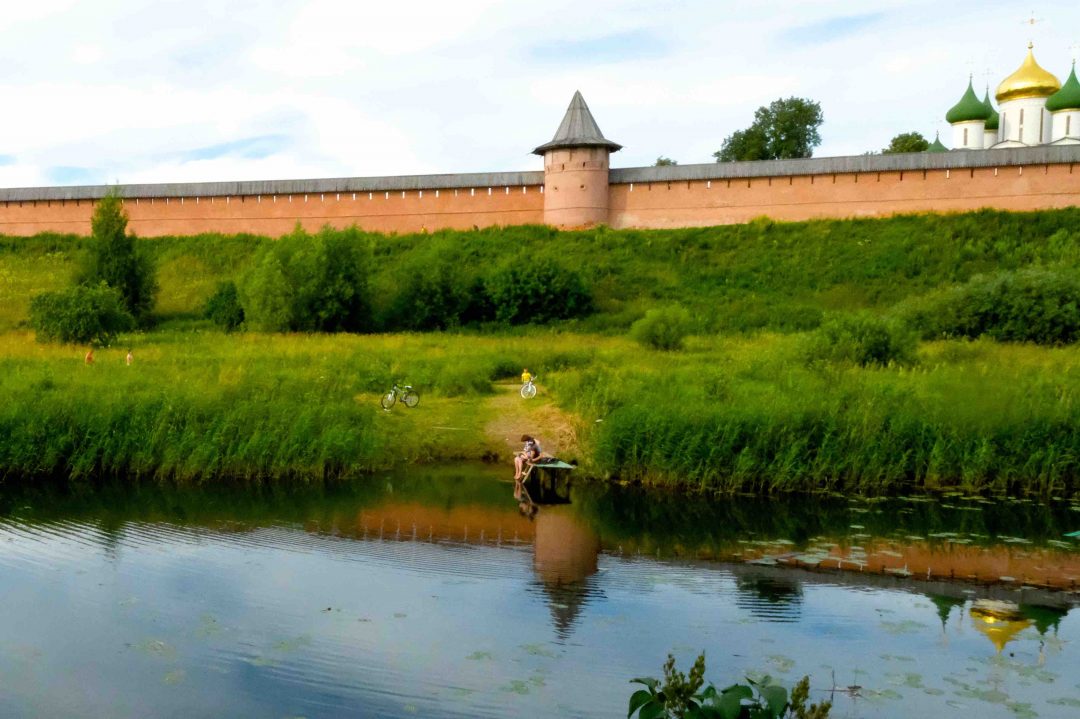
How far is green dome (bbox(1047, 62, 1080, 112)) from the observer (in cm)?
2842

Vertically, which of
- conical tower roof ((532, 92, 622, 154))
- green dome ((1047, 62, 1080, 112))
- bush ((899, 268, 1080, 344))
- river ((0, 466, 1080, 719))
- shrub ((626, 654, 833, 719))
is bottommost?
river ((0, 466, 1080, 719))

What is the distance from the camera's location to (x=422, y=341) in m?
17.5

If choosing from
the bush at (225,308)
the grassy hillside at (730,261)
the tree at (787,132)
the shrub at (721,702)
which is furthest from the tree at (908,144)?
the shrub at (721,702)

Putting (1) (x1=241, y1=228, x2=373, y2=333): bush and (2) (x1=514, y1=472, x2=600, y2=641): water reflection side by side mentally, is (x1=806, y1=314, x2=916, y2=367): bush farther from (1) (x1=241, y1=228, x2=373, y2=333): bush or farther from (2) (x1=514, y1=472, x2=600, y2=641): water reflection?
(1) (x1=241, y1=228, x2=373, y2=333): bush

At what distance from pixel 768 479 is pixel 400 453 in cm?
344

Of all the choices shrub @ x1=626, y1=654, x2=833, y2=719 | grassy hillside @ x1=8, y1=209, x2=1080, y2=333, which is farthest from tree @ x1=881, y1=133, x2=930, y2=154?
shrub @ x1=626, y1=654, x2=833, y2=719

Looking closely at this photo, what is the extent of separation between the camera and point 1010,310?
671 inches

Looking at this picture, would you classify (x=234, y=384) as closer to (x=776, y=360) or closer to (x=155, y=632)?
(x=155, y=632)

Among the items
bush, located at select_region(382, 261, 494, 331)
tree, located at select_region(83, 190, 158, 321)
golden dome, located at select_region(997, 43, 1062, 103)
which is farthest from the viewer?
golden dome, located at select_region(997, 43, 1062, 103)

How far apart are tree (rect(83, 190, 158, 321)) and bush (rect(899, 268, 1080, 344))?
641 inches

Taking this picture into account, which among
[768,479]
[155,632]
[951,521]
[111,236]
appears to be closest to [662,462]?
[768,479]

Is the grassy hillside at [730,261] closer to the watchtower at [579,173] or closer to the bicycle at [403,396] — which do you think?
the watchtower at [579,173]

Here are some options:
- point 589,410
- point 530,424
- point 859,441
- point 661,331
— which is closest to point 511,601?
point 859,441

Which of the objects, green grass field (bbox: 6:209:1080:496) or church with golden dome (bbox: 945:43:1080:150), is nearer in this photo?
green grass field (bbox: 6:209:1080:496)
